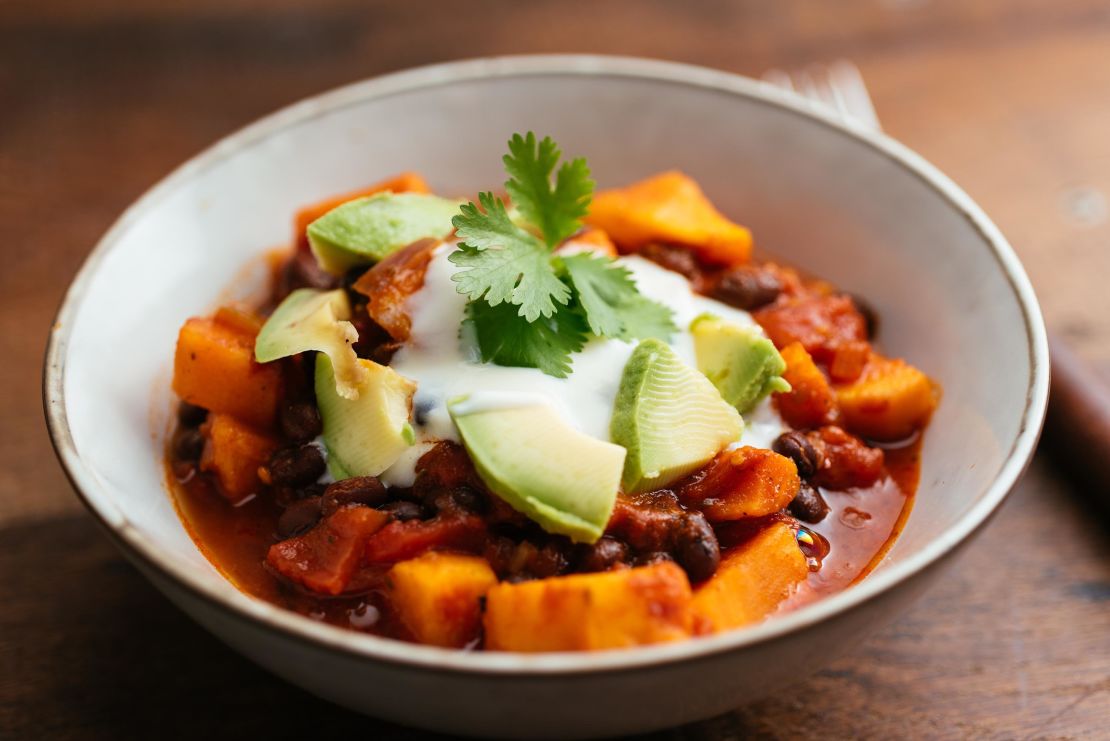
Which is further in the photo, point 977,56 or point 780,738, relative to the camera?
point 977,56

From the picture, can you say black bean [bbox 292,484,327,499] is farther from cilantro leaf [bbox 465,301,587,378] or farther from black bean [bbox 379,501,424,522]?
cilantro leaf [bbox 465,301,587,378]

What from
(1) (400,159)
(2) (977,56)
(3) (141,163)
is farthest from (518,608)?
(2) (977,56)

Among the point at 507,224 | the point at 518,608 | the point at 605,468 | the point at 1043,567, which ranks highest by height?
the point at 507,224

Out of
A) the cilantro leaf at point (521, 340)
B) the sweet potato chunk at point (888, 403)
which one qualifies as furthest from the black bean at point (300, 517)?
the sweet potato chunk at point (888, 403)

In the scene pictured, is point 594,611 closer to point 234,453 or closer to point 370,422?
point 370,422

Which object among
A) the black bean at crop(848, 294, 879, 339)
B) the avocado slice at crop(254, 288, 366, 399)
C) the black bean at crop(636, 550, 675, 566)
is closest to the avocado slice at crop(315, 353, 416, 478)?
the avocado slice at crop(254, 288, 366, 399)

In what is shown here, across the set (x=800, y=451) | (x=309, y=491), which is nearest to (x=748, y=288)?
(x=800, y=451)

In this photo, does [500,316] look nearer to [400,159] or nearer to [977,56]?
[400,159]
